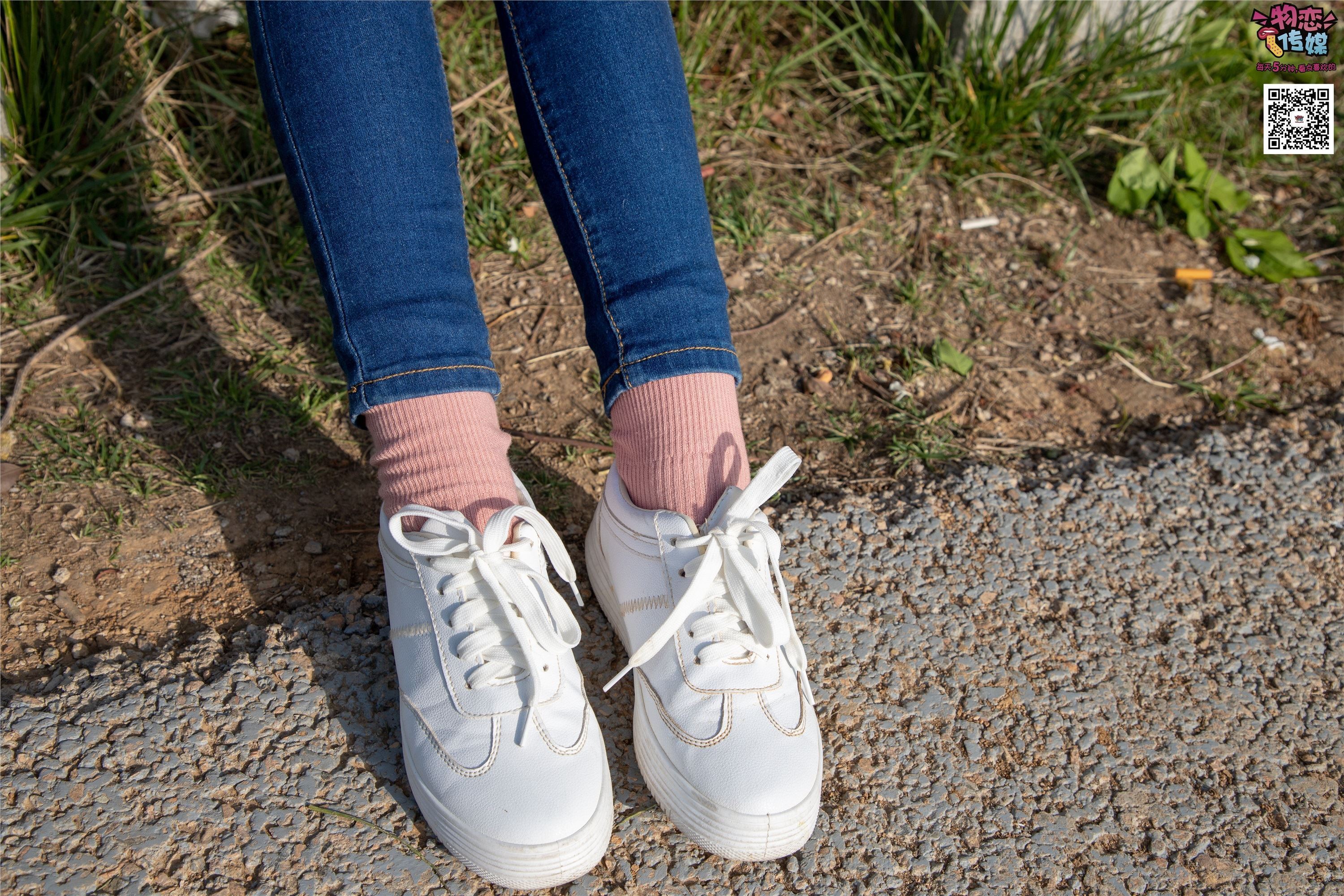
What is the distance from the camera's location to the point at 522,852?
4.10 feet

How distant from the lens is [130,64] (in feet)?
7.45

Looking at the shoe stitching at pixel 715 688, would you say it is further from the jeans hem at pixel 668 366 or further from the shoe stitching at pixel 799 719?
the jeans hem at pixel 668 366

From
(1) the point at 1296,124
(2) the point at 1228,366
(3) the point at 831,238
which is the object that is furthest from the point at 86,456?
(1) the point at 1296,124

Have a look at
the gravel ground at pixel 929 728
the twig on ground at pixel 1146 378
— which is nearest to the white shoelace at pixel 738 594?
the gravel ground at pixel 929 728

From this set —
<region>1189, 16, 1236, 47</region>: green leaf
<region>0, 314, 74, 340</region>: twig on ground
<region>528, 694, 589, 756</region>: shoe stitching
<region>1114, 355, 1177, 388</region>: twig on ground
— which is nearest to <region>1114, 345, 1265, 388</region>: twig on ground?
<region>1114, 355, 1177, 388</region>: twig on ground

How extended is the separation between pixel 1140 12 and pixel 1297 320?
878 millimetres

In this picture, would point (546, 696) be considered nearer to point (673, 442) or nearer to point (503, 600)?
point (503, 600)

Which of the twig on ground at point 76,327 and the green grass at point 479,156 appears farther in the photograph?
the green grass at point 479,156

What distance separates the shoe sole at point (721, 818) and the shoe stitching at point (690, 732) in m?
0.03

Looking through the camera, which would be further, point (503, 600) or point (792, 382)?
point (792, 382)

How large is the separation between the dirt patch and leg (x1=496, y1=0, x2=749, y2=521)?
16.1 inches

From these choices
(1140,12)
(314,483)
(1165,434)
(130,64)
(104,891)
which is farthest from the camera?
(1140,12)

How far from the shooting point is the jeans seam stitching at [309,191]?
54.9 inches

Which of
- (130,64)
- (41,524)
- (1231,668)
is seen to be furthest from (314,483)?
(1231,668)
